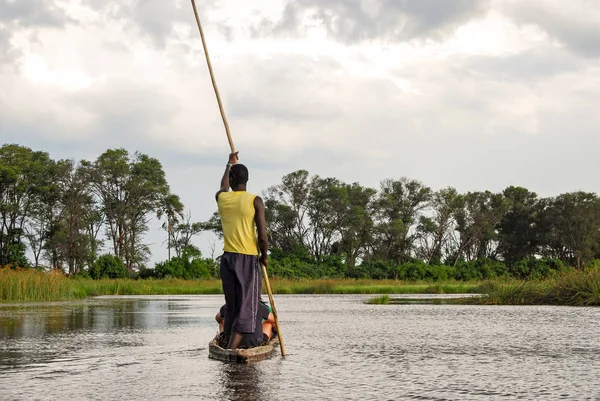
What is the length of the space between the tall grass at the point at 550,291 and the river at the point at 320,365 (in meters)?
11.4

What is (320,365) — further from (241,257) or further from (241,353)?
(241,257)

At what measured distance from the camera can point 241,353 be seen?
26.3 ft

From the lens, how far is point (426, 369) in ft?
25.2

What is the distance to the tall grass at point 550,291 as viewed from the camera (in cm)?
2433

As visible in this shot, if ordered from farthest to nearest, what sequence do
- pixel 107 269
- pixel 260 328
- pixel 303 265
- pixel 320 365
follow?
pixel 303 265 → pixel 107 269 → pixel 260 328 → pixel 320 365

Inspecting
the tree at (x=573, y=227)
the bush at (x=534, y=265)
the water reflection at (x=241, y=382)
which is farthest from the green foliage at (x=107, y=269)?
the water reflection at (x=241, y=382)

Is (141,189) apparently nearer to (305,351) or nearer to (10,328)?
(10,328)

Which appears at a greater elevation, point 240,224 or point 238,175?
point 238,175

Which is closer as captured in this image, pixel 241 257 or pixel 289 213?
pixel 241 257

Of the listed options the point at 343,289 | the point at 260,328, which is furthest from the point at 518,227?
the point at 260,328

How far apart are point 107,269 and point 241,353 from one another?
5180 centimetres

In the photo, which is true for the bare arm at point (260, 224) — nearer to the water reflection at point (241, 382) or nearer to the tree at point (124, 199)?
the water reflection at point (241, 382)

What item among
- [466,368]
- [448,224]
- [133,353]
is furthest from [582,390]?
[448,224]

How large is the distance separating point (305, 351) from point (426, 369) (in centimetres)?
204
